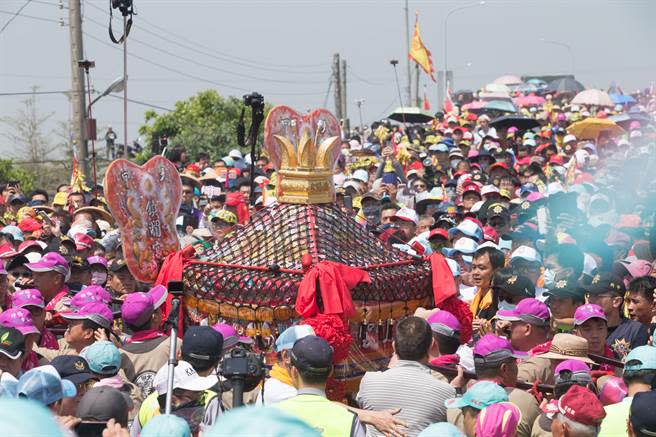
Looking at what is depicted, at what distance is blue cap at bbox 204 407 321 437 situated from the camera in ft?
8.46

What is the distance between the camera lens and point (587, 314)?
21.3 feet

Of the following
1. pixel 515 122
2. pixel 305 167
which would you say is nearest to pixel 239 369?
pixel 305 167

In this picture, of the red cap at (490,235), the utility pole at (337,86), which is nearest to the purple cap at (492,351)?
the red cap at (490,235)

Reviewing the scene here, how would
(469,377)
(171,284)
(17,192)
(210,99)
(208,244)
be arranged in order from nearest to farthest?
1. (469,377)
2. (171,284)
3. (208,244)
4. (17,192)
5. (210,99)

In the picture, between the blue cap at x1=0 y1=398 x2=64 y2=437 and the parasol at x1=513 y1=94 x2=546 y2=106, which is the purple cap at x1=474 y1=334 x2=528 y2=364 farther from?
the parasol at x1=513 y1=94 x2=546 y2=106

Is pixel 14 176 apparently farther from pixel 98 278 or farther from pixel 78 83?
pixel 98 278

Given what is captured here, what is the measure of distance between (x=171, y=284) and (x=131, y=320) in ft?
1.25

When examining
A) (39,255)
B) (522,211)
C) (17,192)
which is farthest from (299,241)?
(17,192)

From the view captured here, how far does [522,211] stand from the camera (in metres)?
11.5

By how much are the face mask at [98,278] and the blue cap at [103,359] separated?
3.37 meters

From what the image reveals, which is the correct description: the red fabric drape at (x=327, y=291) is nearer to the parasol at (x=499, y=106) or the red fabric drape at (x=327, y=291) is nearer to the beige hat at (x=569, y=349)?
the beige hat at (x=569, y=349)

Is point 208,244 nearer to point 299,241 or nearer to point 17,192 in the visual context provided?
point 299,241

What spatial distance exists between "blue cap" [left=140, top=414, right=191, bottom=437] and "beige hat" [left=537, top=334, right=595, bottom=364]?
262 cm

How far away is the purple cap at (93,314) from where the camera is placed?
6.66 meters
